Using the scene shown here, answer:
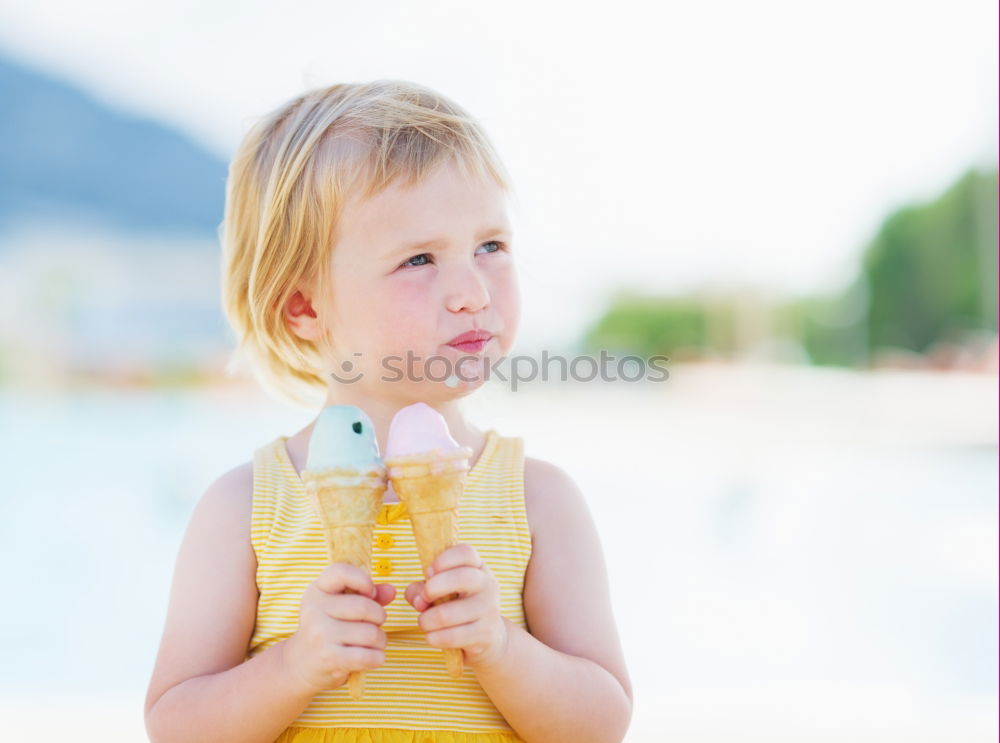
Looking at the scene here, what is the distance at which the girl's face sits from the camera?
1.08m

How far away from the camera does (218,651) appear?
3.43 feet

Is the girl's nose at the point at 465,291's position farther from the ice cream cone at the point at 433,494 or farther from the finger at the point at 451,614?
the finger at the point at 451,614

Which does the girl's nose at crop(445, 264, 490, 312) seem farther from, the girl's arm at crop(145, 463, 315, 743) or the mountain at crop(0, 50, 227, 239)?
the mountain at crop(0, 50, 227, 239)

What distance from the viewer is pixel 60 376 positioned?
11.0 m

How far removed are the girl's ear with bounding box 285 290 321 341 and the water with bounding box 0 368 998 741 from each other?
14.3 inches

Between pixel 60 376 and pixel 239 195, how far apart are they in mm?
10774

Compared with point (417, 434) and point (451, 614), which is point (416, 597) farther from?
point (417, 434)

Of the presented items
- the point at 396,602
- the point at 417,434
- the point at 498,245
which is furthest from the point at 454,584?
the point at 498,245

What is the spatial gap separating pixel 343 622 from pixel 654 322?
1517cm

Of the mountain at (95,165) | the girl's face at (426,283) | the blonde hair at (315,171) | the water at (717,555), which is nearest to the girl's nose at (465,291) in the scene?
the girl's face at (426,283)

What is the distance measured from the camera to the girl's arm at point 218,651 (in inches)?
37.3

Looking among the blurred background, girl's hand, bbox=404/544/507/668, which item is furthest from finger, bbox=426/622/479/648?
the blurred background

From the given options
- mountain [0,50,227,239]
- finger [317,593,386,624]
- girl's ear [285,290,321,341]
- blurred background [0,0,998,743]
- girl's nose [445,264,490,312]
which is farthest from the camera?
mountain [0,50,227,239]

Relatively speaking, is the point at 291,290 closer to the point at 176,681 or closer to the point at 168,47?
the point at 176,681
